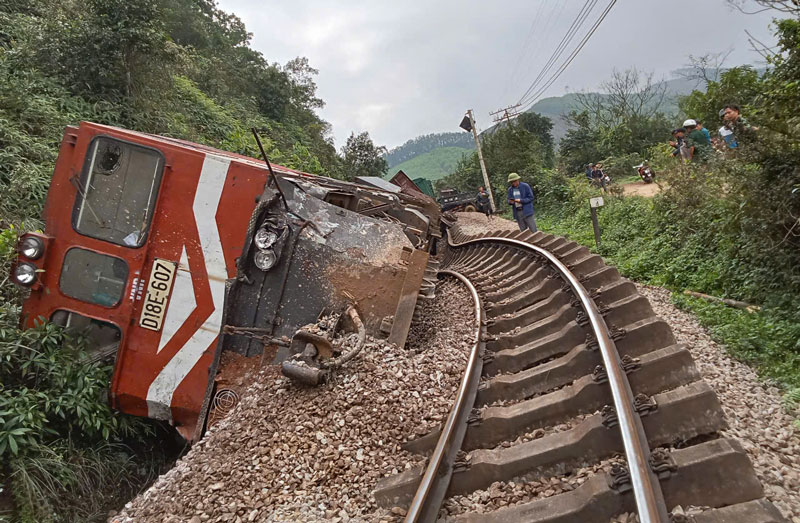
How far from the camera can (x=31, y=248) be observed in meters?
4.09

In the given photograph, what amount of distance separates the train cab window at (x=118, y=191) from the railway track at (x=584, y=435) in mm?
2981

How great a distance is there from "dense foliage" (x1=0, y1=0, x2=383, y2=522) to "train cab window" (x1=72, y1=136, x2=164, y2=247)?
970mm

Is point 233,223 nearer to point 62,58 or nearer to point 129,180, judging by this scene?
point 129,180

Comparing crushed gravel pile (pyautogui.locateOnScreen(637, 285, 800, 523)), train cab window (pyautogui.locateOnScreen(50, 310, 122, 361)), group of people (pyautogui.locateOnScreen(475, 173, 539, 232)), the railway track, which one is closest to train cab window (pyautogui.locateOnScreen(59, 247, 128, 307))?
train cab window (pyautogui.locateOnScreen(50, 310, 122, 361))

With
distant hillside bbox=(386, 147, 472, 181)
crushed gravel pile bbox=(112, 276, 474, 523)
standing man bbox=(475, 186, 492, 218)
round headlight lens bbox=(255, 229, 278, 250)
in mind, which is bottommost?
crushed gravel pile bbox=(112, 276, 474, 523)

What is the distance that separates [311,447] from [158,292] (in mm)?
2059

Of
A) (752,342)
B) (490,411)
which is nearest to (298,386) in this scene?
(490,411)

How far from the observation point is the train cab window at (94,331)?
13.8 ft

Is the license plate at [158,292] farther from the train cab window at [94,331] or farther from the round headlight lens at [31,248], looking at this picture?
the round headlight lens at [31,248]

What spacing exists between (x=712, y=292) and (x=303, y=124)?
3228 cm

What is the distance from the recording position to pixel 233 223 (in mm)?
4168

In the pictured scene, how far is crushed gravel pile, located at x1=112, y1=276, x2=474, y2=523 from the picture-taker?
2.74m

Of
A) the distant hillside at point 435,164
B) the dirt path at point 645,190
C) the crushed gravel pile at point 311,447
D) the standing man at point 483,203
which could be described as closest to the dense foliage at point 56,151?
the crushed gravel pile at point 311,447

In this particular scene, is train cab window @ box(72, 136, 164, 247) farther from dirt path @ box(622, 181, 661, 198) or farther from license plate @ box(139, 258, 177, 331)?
dirt path @ box(622, 181, 661, 198)
